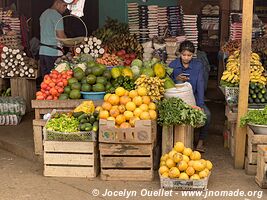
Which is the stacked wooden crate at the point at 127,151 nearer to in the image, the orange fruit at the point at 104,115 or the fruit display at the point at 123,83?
the orange fruit at the point at 104,115

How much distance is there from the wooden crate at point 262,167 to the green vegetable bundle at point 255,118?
1.03 ft

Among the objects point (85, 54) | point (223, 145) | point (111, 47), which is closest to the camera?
point (223, 145)

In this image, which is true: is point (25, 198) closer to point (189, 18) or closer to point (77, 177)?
point (77, 177)

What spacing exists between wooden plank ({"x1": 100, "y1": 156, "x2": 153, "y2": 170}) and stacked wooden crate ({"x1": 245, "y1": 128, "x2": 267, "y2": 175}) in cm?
119

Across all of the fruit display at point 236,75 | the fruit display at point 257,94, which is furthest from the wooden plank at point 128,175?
the fruit display at point 236,75

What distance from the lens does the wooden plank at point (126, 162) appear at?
19.1 feet

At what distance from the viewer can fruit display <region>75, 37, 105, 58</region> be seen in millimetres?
8422

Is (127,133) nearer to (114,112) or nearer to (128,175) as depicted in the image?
(114,112)

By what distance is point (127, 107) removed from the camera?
5.87m

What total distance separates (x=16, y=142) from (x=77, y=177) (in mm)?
1653

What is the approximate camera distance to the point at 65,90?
6602mm

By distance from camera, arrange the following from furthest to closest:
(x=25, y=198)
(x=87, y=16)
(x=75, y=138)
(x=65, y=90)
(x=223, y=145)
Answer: (x=87, y=16) < (x=223, y=145) < (x=65, y=90) < (x=75, y=138) < (x=25, y=198)

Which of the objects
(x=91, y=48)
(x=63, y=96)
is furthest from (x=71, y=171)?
(x=91, y=48)

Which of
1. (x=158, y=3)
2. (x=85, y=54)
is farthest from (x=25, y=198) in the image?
(x=158, y=3)
